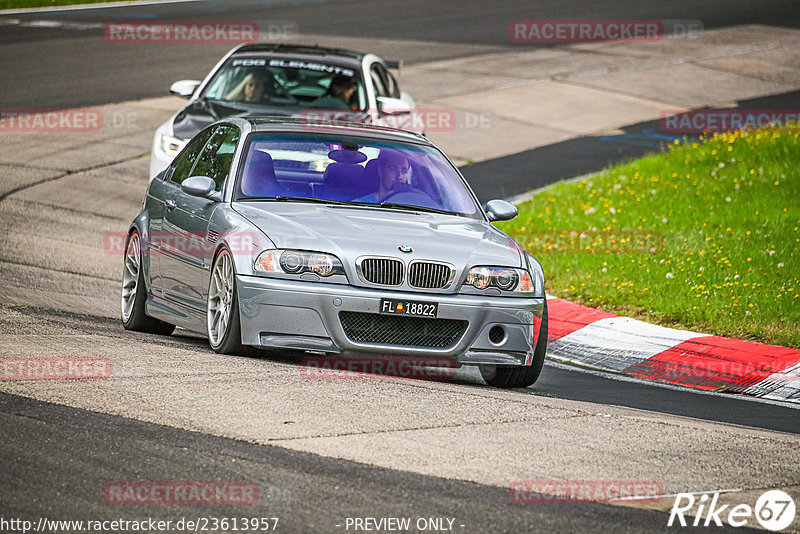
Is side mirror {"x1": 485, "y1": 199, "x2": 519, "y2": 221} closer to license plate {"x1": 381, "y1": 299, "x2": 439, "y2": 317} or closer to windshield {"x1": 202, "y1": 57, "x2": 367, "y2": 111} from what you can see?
license plate {"x1": 381, "y1": 299, "x2": 439, "y2": 317}

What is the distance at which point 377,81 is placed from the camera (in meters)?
15.4

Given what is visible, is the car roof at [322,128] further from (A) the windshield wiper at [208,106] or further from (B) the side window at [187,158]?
Answer: (A) the windshield wiper at [208,106]

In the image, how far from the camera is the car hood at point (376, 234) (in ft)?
25.6

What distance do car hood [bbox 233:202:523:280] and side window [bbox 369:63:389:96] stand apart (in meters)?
6.70

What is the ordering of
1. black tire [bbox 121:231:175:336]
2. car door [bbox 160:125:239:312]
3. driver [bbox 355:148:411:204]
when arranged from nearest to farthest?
car door [bbox 160:125:239:312], driver [bbox 355:148:411:204], black tire [bbox 121:231:175:336]

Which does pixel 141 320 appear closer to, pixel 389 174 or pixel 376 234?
pixel 389 174

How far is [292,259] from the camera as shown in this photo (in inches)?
305

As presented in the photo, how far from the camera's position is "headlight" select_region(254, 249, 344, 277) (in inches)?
304

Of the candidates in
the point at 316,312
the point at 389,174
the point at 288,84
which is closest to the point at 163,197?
the point at 389,174

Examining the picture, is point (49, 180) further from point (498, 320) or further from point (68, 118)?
point (498, 320)

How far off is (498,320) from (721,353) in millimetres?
2568

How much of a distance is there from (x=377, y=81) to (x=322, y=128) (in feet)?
20.5

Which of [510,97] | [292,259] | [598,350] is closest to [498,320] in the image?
[292,259]

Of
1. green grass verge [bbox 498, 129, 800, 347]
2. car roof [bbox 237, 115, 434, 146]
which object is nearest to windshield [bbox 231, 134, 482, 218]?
car roof [bbox 237, 115, 434, 146]
